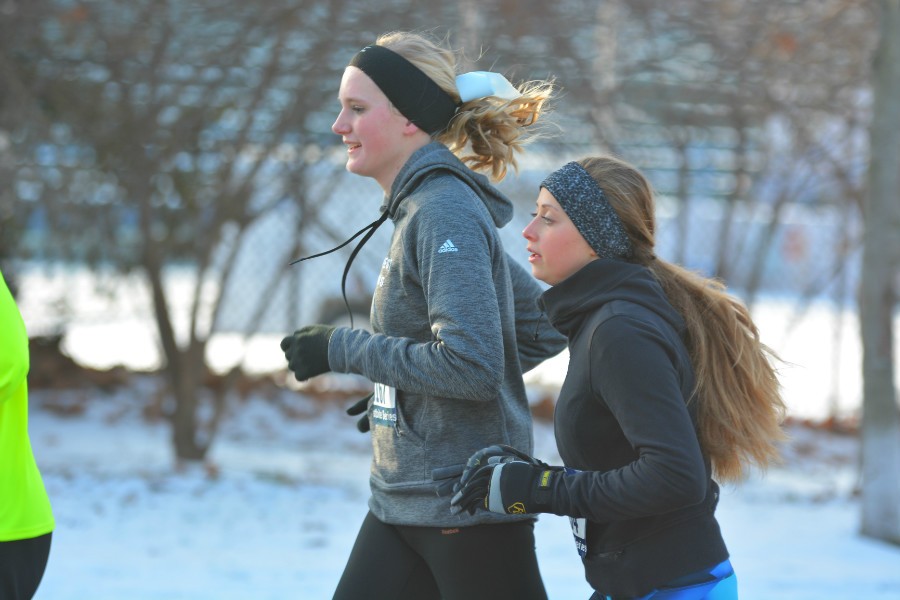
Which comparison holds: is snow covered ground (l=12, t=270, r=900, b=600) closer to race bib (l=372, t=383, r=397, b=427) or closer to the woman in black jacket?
the woman in black jacket

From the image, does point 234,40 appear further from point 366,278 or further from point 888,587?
point 888,587

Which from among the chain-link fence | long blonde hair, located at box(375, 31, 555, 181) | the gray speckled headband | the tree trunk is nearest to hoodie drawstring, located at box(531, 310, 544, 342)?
long blonde hair, located at box(375, 31, 555, 181)

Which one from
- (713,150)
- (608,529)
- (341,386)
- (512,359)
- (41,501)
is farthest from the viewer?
(341,386)

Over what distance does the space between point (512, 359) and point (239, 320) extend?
5.31 m

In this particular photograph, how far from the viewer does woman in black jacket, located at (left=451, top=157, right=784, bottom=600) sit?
75.9 inches

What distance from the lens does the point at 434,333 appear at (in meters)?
2.25

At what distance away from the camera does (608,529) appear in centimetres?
212

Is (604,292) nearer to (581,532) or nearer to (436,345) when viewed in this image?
(436,345)

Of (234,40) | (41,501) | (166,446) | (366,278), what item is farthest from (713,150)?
(41,501)

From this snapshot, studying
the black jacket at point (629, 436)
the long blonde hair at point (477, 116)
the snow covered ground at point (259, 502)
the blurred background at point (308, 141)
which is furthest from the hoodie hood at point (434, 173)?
the blurred background at point (308, 141)

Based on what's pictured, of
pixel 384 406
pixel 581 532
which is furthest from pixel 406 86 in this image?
pixel 581 532

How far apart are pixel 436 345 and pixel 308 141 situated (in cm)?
405

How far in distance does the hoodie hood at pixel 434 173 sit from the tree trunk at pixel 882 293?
3.42m

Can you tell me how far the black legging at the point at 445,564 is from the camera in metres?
2.40
